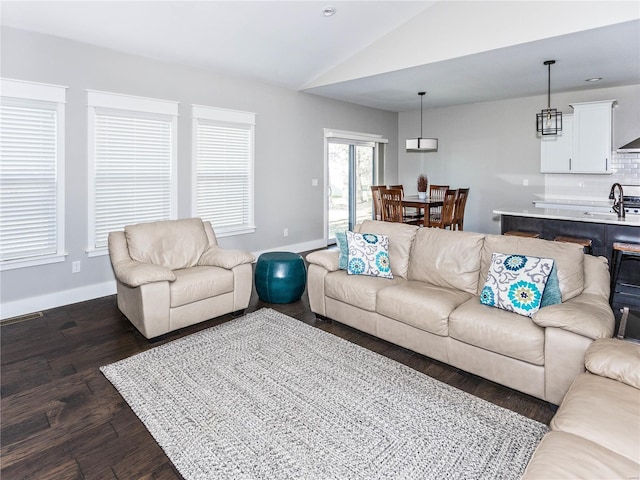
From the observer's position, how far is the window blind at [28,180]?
372 centimetres

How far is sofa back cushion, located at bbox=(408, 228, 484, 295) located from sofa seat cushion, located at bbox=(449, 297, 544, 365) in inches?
16.6

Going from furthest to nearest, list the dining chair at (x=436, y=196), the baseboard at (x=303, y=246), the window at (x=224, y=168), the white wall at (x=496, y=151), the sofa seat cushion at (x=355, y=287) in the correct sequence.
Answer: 1. the baseboard at (x=303, y=246)
2. the dining chair at (x=436, y=196)
3. the white wall at (x=496, y=151)
4. the window at (x=224, y=168)
5. the sofa seat cushion at (x=355, y=287)

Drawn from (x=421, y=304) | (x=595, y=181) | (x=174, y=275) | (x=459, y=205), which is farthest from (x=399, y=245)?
(x=595, y=181)

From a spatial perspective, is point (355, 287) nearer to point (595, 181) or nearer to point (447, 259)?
point (447, 259)

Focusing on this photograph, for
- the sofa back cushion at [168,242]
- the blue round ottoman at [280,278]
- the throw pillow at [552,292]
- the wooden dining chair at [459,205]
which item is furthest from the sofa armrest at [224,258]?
the wooden dining chair at [459,205]

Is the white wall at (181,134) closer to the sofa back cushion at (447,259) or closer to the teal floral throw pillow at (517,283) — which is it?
the sofa back cushion at (447,259)

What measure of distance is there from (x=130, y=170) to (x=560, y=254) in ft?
14.5

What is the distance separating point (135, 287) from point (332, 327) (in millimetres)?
1718

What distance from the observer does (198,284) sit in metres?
3.45

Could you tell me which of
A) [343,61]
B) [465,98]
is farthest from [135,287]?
[465,98]

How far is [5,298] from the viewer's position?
12.6 feet

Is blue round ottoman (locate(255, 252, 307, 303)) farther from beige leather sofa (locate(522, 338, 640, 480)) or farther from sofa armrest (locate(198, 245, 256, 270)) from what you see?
beige leather sofa (locate(522, 338, 640, 480))

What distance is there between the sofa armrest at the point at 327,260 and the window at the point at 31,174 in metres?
2.71

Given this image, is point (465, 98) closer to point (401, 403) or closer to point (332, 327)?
point (332, 327)
